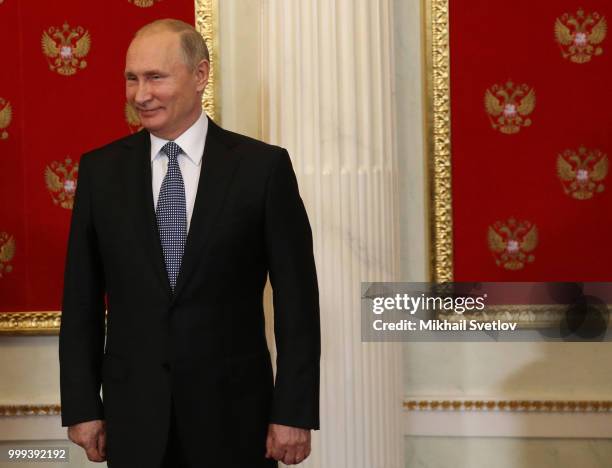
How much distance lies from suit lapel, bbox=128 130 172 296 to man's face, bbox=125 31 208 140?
0.24 ft

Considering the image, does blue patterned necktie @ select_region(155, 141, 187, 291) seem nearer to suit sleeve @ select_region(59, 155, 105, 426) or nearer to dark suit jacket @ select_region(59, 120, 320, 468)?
dark suit jacket @ select_region(59, 120, 320, 468)

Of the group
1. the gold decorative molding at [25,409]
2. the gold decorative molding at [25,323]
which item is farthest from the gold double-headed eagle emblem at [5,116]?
the gold decorative molding at [25,409]

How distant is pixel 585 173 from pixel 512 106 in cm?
36

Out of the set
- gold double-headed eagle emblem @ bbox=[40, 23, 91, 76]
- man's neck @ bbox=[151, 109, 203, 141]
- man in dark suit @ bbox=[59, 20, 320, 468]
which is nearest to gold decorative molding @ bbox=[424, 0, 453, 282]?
gold double-headed eagle emblem @ bbox=[40, 23, 91, 76]

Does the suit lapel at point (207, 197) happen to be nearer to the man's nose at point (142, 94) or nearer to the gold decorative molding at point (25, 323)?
the man's nose at point (142, 94)

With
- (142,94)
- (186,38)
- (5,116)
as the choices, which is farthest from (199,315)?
(5,116)

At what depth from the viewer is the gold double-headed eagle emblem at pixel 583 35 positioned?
11.1ft

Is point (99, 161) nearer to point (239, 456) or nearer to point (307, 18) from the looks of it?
point (239, 456)

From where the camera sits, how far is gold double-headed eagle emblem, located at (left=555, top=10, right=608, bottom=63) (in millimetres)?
3381

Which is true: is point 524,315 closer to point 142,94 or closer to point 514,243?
point 514,243

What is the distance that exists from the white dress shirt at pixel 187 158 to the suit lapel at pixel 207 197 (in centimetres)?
2

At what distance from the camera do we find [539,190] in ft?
11.1

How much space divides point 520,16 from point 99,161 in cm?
190

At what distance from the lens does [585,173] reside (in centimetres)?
338
